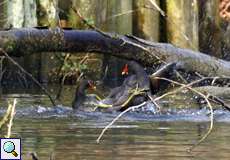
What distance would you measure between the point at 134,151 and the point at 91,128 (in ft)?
6.78

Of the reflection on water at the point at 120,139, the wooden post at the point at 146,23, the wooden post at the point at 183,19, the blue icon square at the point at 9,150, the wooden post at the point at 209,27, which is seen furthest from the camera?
the wooden post at the point at 209,27

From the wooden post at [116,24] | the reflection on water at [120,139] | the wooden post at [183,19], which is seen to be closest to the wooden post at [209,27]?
the wooden post at [183,19]

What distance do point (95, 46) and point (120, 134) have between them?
10.4ft

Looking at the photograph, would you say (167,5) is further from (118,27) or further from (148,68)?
(148,68)

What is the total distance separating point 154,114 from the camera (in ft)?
38.9

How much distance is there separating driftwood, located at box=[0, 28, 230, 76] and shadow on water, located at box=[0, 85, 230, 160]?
24.6 inches

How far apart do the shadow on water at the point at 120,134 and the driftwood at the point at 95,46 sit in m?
0.62

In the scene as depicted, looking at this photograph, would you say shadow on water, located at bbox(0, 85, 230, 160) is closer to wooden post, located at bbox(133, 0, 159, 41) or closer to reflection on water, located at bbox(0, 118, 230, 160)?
reflection on water, located at bbox(0, 118, 230, 160)

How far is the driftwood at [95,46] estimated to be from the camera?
12.4 metres

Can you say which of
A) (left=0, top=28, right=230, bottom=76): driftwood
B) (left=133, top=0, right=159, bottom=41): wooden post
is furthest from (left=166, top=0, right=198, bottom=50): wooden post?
(left=0, top=28, right=230, bottom=76): driftwood

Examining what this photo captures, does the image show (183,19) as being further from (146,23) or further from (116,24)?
(116,24)

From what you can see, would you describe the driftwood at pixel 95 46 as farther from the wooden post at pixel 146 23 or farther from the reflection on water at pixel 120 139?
the wooden post at pixel 146 23

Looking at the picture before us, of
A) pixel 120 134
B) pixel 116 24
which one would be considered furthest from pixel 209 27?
pixel 120 134

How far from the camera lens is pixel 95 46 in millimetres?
12391
